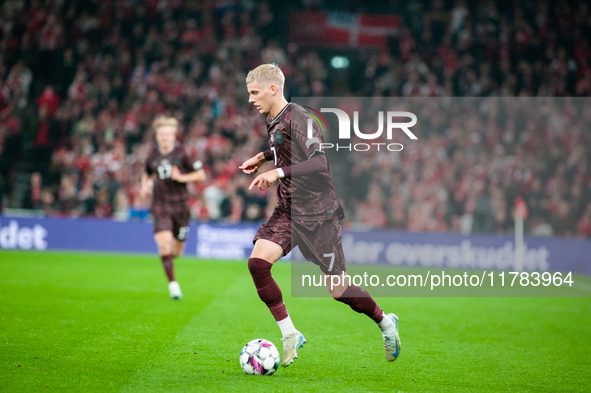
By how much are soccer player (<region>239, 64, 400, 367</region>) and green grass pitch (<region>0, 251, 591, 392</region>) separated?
1.94 feet

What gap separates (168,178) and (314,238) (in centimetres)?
451

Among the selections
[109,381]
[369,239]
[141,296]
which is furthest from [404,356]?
[369,239]

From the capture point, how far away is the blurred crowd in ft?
51.4

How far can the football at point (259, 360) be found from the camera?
190 inches

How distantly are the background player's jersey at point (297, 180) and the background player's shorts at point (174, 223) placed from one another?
4117 millimetres

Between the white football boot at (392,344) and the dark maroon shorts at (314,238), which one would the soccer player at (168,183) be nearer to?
the dark maroon shorts at (314,238)

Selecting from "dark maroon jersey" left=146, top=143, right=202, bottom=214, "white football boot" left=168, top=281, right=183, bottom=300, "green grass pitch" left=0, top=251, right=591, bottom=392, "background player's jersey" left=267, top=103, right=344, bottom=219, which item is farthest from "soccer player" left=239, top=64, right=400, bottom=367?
"dark maroon jersey" left=146, top=143, right=202, bottom=214

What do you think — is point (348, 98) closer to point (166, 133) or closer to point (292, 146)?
point (166, 133)

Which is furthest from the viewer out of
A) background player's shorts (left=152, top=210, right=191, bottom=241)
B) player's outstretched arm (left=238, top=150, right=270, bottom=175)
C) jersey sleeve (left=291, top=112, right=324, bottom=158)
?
background player's shorts (left=152, top=210, right=191, bottom=241)

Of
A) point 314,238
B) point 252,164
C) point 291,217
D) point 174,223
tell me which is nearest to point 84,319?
point 174,223

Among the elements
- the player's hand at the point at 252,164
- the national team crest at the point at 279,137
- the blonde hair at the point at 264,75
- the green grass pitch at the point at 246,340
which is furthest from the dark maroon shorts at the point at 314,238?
the blonde hair at the point at 264,75

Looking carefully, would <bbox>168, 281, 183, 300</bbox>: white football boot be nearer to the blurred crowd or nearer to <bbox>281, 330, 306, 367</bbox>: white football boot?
<bbox>281, 330, 306, 367</bbox>: white football boot

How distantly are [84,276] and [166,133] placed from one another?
145 inches

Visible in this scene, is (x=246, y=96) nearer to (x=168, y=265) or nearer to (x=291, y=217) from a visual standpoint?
(x=168, y=265)
